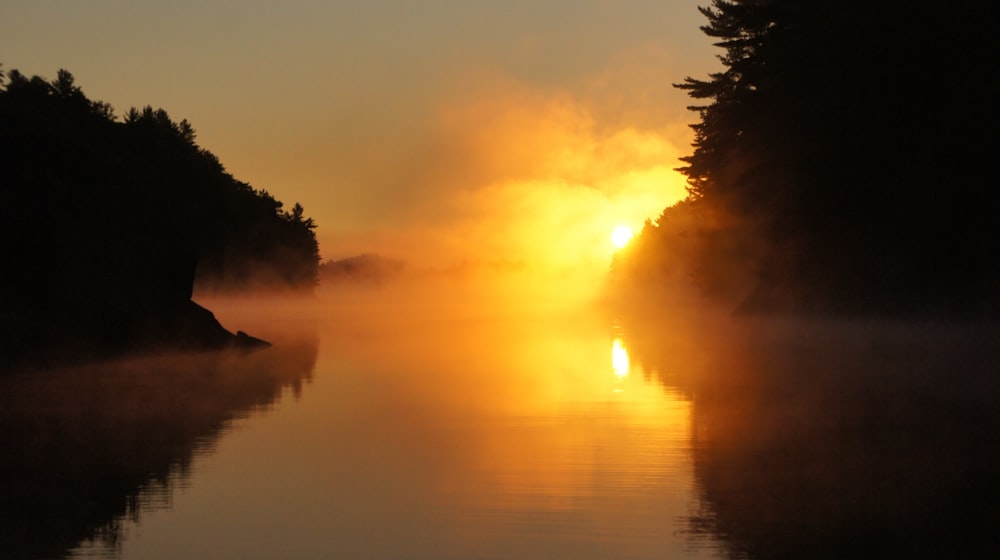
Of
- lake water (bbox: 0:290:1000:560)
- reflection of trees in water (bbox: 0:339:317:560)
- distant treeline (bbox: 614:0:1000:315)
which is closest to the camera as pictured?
lake water (bbox: 0:290:1000:560)

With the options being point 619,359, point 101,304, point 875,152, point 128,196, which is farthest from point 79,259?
point 875,152

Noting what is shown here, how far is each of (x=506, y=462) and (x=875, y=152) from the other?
30441 millimetres

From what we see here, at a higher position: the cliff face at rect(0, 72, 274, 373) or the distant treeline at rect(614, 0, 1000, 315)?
the distant treeline at rect(614, 0, 1000, 315)

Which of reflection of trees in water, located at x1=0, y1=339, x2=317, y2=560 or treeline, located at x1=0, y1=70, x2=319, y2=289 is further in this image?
treeline, located at x1=0, y1=70, x2=319, y2=289

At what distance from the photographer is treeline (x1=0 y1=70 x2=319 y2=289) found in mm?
33094

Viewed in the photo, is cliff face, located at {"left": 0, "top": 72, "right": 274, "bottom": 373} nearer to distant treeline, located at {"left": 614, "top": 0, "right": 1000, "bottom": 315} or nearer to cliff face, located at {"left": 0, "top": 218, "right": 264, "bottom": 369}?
cliff face, located at {"left": 0, "top": 218, "right": 264, "bottom": 369}

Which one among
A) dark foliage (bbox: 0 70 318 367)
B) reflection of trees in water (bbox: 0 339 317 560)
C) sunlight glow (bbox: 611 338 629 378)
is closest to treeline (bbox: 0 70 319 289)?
dark foliage (bbox: 0 70 318 367)

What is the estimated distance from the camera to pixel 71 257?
3394 cm

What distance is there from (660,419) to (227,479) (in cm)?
830

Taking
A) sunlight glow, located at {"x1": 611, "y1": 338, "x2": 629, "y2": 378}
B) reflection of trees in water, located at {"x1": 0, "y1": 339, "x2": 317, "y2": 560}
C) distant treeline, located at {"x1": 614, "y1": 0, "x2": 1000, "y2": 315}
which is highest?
distant treeline, located at {"x1": 614, "y1": 0, "x2": 1000, "y2": 315}

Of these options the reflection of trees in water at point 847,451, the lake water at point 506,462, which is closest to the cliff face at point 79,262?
the lake water at point 506,462

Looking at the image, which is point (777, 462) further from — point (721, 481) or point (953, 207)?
point (953, 207)

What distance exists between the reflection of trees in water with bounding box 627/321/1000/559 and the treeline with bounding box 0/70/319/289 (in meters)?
18.4

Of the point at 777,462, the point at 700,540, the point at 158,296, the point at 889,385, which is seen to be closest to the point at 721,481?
the point at 777,462
